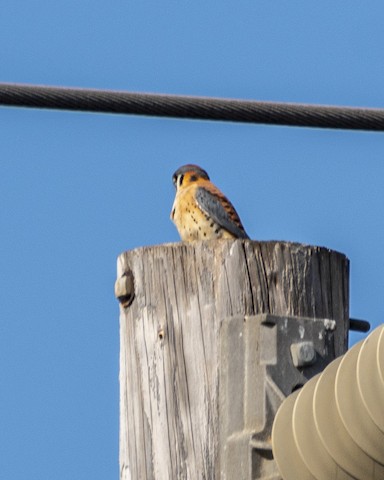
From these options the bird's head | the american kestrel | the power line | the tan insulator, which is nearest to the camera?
the tan insulator

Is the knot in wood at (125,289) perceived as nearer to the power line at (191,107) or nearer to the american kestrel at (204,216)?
the power line at (191,107)

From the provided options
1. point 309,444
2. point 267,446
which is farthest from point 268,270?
point 309,444

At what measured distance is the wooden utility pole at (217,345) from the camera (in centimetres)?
340

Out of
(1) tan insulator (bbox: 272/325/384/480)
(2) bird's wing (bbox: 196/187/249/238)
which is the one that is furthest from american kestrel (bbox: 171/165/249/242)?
(1) tan insulator (bbox: 272/325/384/480)

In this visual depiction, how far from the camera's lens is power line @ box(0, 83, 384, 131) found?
4.07 metres

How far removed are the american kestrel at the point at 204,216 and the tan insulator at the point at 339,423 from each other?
386 centimetres

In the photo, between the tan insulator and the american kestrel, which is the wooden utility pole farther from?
the american kestrel

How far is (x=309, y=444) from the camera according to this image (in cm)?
296

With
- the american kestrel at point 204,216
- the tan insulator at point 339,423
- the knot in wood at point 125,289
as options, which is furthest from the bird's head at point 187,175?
the tan insulator at point 339,423

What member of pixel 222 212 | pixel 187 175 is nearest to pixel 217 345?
pixel 222 212

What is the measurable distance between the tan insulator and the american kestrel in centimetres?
386

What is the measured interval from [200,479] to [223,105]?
1382 millimetres

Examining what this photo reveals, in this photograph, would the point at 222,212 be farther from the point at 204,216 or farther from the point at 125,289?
the point at 125,289

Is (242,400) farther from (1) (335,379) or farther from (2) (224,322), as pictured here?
(1) (335,379)
